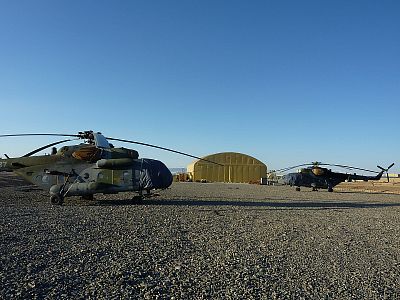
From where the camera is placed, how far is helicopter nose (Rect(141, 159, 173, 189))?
59.8ft

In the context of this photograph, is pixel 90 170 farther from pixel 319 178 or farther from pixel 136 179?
pixel 319 178

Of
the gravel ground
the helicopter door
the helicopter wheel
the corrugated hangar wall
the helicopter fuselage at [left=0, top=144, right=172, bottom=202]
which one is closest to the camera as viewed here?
the gravel ground

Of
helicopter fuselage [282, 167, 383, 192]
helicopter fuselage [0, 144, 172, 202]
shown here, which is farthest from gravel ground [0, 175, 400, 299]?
helicopter fuselage [282, 167, 383, 192]

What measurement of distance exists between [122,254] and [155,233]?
8.49 feet

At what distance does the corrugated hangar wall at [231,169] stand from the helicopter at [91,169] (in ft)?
190

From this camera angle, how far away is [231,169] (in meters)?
76.7

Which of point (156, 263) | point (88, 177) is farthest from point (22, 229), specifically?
point (88, 177)

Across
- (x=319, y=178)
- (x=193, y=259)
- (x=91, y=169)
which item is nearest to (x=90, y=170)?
(x=91, y=169)

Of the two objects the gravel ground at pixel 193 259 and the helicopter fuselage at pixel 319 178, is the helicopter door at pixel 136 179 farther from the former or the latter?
the helicopter fuselage at pixel 319 178

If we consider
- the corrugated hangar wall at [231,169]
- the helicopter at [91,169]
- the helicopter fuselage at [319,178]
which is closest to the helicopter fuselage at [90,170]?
the helicopter at [91,169]

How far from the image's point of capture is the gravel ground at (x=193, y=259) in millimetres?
5168

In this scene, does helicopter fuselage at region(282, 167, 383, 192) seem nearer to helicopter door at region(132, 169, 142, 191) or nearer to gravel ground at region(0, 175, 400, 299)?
helicopter door at region(132, 169, 142, 191)

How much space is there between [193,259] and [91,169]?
1242cm

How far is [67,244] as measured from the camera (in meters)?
7.90
